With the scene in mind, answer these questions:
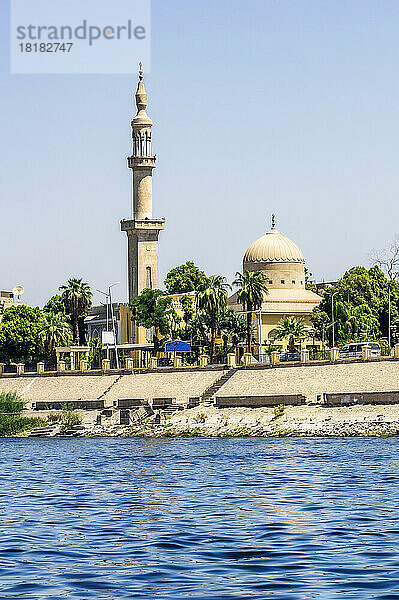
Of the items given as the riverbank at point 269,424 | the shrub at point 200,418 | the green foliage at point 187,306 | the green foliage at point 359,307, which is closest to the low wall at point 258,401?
the riverbank at point 269,424

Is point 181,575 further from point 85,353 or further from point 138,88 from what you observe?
point 138,88

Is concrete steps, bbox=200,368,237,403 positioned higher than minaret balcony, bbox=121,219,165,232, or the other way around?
minaret balcony, bbox=121,219,165,232

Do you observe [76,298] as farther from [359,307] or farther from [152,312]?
[359,307]

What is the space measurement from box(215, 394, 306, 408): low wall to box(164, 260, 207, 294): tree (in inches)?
2723

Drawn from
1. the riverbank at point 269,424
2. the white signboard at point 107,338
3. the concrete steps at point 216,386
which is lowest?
the riverbank at point 269,424

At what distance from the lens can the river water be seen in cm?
2019

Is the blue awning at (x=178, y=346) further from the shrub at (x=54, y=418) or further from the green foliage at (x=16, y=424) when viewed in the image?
the green foliage at (x=16, y=424)

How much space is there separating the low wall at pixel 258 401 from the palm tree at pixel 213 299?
25767 mm

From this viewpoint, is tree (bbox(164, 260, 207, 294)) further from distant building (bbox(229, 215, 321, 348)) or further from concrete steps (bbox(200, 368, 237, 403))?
concrete steps (bbox(200, 368, 237, 403))

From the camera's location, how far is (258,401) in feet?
239

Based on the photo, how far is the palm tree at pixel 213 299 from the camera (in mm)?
102812

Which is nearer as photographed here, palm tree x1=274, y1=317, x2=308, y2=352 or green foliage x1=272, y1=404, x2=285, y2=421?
green foliage x1=272, y1=404, x2=285, y2=421

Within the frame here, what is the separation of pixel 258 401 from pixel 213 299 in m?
30.7

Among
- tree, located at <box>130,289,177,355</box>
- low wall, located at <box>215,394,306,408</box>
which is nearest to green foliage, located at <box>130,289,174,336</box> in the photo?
tree, located at <box>130,289,177,355</box>
